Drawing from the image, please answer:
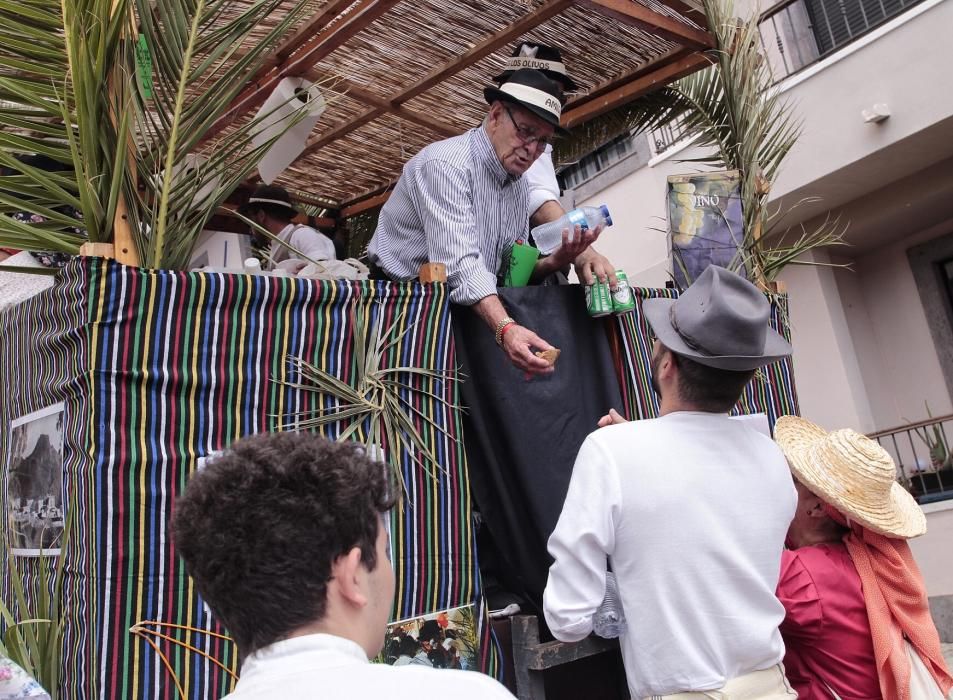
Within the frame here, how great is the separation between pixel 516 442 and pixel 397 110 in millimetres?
2137

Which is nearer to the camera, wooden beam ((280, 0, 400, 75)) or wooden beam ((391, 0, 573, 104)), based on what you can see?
wooden beam ((280, 0, 400, 75))

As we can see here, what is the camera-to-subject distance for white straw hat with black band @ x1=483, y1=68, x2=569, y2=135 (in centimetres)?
322

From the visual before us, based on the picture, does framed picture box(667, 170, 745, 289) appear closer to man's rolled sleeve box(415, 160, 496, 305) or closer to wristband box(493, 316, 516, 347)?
man's rolled sleeve box(415, 160, 496, 305)

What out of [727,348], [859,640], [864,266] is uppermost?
[864,266]

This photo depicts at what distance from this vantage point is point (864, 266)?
36.7 feet

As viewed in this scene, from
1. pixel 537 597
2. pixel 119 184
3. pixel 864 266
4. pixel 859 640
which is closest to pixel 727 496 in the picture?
pixel 859 640

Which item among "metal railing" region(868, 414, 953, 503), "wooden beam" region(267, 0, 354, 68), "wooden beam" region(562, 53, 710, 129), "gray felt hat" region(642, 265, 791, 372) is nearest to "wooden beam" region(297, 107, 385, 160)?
"wooden beam" region(267, 0, 354, 68)

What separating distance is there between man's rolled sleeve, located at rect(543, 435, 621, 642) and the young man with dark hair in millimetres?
781

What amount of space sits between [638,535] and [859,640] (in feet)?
3.27

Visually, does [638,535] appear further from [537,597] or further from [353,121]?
[353,121]

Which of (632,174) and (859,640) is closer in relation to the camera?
(859,640)

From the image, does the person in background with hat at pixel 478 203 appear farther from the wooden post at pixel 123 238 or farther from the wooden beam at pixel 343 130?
the wooden beam at pixel 343 130

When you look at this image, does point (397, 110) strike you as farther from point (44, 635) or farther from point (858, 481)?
point (44, 635)

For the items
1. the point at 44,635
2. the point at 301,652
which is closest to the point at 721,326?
the point at 301,652
